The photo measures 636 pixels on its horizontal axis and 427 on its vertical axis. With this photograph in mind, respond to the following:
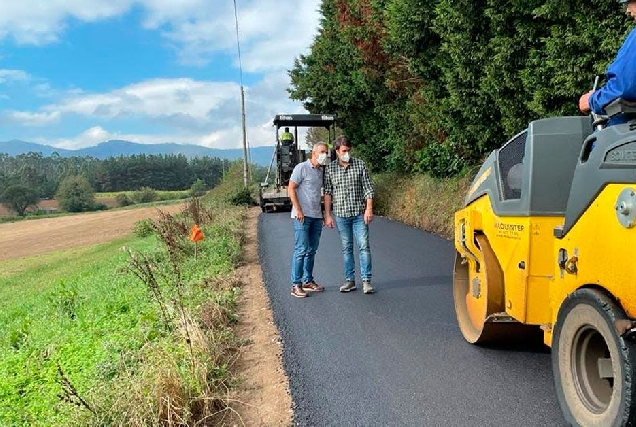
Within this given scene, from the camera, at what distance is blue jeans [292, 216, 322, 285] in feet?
23.7

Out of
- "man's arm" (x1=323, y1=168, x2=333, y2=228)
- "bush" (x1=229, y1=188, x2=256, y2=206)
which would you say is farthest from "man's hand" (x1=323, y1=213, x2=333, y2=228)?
"bush" (x1=229, y1=188, x2=256, y2=206)

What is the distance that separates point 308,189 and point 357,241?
0.90 metres

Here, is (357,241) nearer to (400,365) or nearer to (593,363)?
(400,365)

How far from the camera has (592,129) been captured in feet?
11.7

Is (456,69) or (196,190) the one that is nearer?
(456,69)

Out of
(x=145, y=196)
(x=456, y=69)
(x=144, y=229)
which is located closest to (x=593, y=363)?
(x=456, y=69)

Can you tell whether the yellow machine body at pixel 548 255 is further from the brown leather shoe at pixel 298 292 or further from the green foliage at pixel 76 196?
the green foliage at pixel 76 196

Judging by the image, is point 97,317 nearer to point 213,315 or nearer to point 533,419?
point 213,315

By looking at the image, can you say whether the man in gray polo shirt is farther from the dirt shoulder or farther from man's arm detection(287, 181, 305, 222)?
the dirt shoulder

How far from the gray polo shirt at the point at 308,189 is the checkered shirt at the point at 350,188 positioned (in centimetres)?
22

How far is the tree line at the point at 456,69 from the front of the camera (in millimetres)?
7453

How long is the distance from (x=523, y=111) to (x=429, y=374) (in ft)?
19.8

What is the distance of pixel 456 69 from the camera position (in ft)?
34.4

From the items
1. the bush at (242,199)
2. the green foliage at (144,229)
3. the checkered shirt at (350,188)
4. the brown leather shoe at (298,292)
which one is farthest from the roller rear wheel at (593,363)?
the bush at (242,199)
